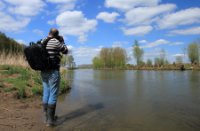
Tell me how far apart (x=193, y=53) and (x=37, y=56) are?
73.1 metres

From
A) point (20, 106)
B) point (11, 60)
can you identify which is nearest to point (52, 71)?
point (20, 106)

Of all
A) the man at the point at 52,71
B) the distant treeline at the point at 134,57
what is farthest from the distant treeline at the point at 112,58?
the man at the point at 52,71

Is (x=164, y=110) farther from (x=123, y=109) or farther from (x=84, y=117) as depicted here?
(x=84, y=117)

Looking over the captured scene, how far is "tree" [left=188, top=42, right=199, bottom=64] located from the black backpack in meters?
72.4

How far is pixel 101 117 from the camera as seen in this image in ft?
22.2

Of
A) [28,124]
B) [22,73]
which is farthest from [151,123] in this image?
[22,73]

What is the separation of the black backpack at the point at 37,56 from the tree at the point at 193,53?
7242 cm

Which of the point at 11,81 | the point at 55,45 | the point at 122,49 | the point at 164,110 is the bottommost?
the point at 164,110

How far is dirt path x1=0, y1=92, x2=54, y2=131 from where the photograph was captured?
5.48 metres

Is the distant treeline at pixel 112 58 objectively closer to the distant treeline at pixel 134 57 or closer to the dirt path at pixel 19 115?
the distant treeline at pixel 134 57

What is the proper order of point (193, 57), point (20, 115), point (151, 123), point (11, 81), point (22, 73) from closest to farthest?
point (151, 123), point (20, 115), point (11, 81), point (22, 73), point (193, 57)

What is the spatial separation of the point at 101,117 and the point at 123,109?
137 cm

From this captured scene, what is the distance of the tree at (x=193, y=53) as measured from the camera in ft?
239

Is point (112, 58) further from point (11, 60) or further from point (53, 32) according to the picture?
Result: point (53, 32)
